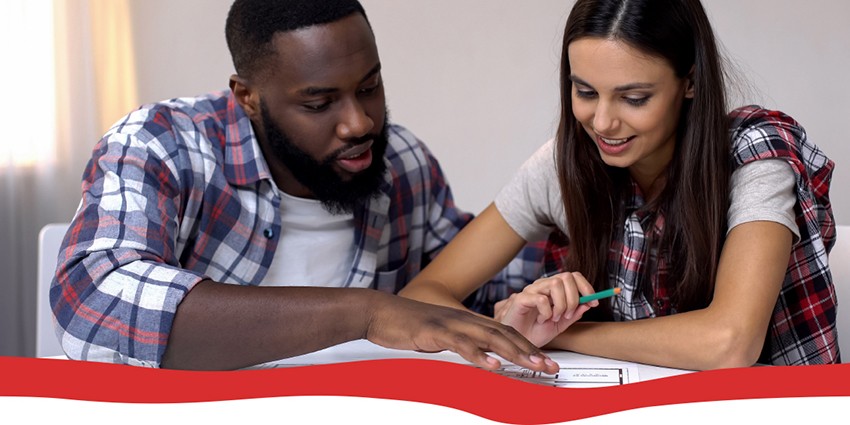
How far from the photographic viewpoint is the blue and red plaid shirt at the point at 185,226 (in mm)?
1118

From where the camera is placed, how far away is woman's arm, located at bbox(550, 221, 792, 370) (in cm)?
107

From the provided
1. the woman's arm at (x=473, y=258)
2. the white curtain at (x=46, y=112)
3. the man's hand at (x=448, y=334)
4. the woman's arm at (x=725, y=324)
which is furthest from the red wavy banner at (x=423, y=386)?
the white curtain at (x=46, y=112)

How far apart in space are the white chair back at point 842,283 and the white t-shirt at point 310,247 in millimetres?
767

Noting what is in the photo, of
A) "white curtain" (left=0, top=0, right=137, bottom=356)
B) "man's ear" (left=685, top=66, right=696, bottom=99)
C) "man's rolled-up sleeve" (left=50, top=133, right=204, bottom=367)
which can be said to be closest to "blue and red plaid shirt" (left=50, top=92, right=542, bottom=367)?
"man's rolled-up sleeve" (left=50, top=133, right=204, bottom=367)

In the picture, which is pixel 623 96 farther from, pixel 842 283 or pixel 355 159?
pixel 842 283

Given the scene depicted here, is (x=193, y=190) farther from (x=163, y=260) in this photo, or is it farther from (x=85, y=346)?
(x=85, y=346)

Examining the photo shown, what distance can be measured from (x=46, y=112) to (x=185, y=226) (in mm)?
1371

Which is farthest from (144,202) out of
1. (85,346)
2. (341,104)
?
(341,104)

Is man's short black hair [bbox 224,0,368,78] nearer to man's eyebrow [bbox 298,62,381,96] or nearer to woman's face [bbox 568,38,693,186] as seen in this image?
man's eyebrow [bbox 298,62,381,96]

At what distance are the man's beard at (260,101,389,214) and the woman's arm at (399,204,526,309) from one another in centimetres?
16

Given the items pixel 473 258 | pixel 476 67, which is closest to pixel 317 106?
pixel 473 258

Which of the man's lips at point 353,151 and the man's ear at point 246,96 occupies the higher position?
the man's ear at point 246,96

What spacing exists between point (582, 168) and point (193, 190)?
560mm

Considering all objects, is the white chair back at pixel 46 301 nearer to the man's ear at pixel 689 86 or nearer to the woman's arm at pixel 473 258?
→ the woman's arm at pixel 473 258
